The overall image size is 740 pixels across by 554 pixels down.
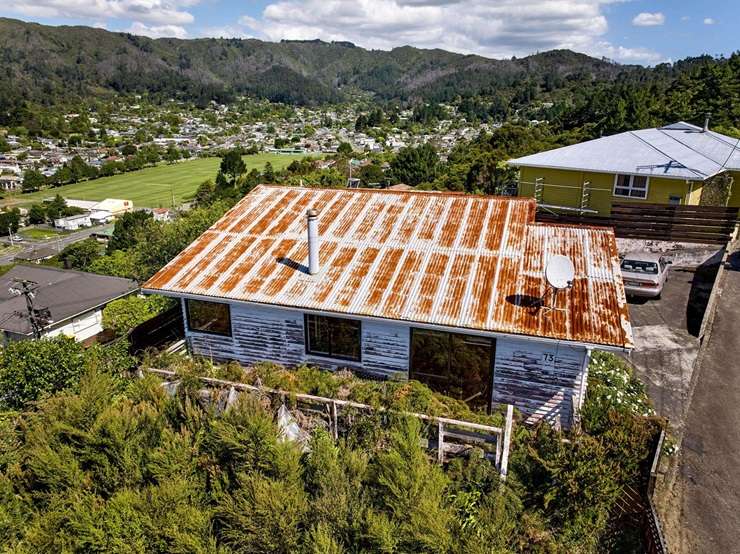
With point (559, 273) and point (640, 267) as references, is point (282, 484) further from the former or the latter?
point (640, 267)

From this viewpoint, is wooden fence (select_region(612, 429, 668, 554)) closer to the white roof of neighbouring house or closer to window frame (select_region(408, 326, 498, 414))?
window frame (select_region(408, 326, 498, 414))

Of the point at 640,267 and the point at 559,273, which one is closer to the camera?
the point at 559,273

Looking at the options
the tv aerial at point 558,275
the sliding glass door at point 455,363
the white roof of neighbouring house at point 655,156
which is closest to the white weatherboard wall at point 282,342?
the sliding glass door at point 455,363

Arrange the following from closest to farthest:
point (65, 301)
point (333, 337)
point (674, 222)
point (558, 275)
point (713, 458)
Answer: point (713, 458), point (558, 275), point (333, 337), point (674, 222), point (65, 301)

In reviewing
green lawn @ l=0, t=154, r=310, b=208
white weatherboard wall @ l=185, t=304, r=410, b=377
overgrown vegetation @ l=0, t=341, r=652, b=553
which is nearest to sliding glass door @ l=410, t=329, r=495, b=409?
white weatherboard wall @ l=185, t=304, r=410, b=377

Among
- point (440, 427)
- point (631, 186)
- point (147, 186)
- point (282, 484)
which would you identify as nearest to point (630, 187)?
point (631, 186)

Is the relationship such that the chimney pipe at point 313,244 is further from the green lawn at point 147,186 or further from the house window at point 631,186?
the green lawn at point 147,186
